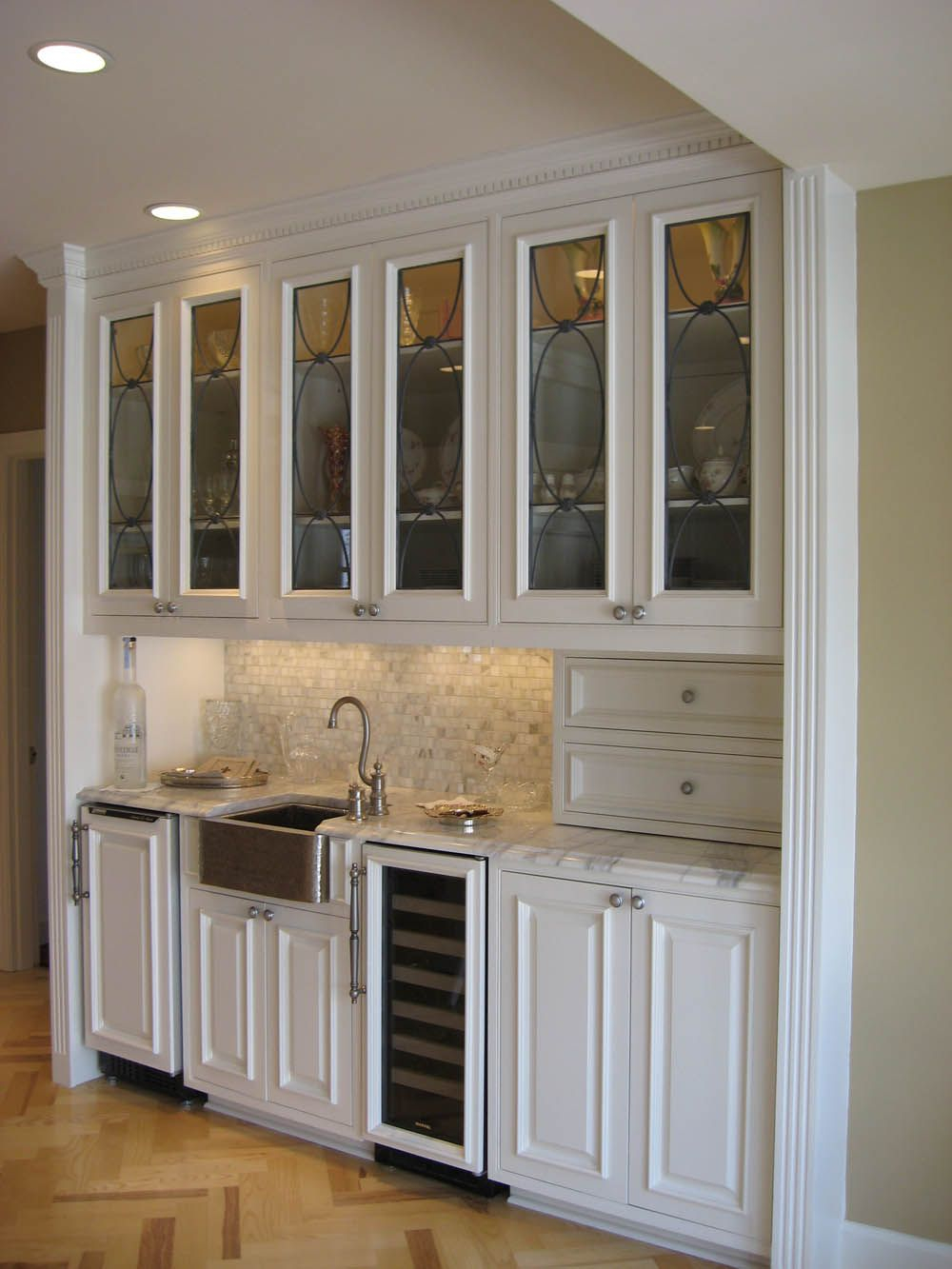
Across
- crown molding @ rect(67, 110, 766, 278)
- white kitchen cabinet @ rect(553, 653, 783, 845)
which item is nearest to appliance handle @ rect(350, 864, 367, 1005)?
white kitchen cabinet @ rect(553, 653, 783, 845)

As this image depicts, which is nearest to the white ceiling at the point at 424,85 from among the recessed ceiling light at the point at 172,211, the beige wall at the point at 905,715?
the recessed ceiling light at the point at 172,211

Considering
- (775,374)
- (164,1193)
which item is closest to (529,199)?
(775,374)

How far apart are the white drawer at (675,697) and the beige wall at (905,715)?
33 cm

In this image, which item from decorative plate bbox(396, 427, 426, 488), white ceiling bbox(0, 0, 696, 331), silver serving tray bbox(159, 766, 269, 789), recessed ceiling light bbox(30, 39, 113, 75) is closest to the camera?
white ceiling bbox(0, 0, 696, 331)

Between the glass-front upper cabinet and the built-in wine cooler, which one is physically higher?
the glass-front upper cabinet

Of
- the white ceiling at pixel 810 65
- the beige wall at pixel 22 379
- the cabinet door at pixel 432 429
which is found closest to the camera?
the white ceiling at pixel 810 65

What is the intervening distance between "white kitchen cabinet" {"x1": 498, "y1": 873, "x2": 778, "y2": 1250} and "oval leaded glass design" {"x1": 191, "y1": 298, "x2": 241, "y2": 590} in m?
1.28

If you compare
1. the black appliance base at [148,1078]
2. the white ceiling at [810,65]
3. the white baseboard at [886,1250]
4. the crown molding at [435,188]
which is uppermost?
the crown molding at [435,188]

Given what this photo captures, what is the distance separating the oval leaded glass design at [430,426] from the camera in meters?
2.83

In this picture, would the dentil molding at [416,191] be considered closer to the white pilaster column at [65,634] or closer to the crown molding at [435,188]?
the crown molding at [435,188]

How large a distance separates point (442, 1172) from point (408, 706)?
1.30 metres

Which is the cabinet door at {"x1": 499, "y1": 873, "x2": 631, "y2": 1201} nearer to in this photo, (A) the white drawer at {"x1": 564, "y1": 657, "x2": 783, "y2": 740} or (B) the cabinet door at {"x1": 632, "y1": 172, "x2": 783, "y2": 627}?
(A) the white drawer at {"x1": 564, "y1": 657, "x2": 783, "y2": 740}

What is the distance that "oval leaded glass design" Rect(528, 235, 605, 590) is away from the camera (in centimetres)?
263

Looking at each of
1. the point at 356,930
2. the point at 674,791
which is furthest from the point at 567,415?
the point at 356,930
